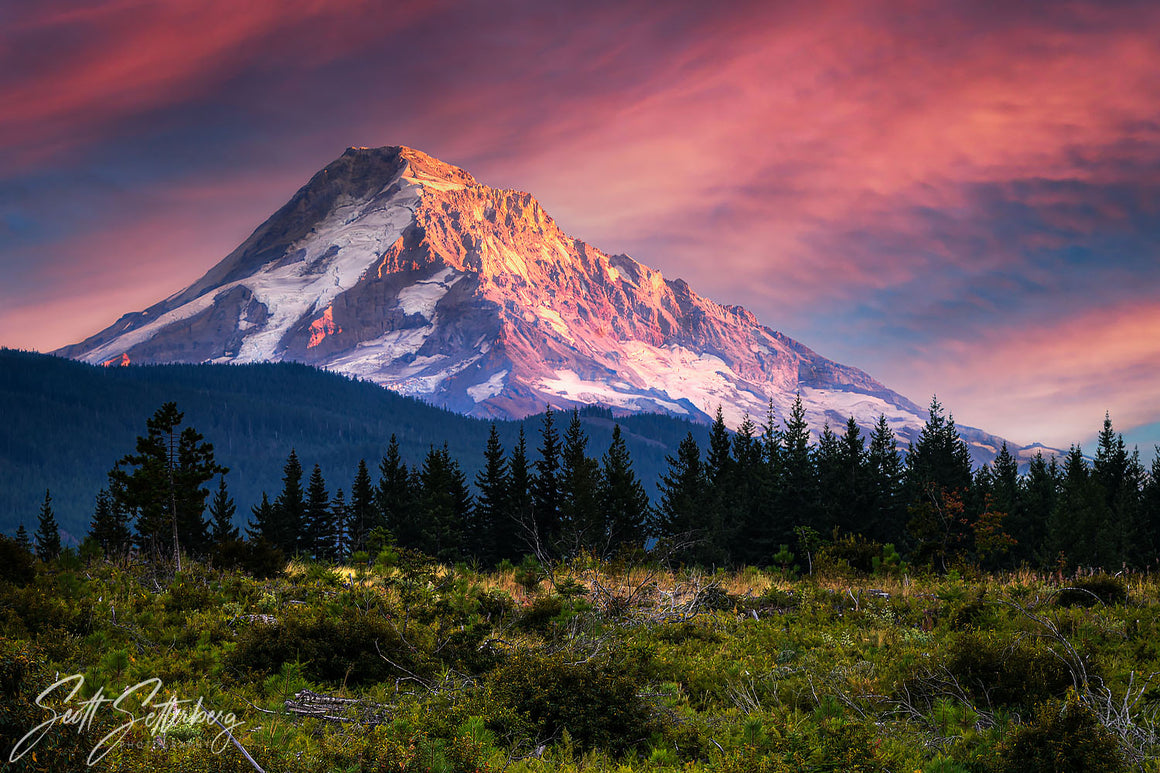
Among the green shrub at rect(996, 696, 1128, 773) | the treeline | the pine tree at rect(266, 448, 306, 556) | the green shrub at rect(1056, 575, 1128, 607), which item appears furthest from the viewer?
the pine tree at rect(266, 448, 306, 556)

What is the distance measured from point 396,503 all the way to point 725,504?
41102 millimetres

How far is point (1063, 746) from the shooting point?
21.6 ft

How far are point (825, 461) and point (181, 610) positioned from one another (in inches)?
2363

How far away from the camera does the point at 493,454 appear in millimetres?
76688

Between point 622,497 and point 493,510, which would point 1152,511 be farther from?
point 493,510

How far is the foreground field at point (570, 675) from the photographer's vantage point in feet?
20.7

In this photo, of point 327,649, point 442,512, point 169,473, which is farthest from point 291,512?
point 327,649

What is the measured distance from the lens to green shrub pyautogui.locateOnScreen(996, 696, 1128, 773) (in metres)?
6.53

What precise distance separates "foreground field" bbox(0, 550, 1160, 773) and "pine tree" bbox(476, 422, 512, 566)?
57.3m

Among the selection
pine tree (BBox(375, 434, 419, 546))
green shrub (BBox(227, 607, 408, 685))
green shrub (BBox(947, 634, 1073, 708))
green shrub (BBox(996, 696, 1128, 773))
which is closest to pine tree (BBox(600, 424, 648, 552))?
pine tree (BBox(375, 434, 419, 546))

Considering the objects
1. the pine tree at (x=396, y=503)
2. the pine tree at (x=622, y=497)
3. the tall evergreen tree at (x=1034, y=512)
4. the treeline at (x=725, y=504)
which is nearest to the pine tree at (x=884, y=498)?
the treeline at (x=725, y=504)

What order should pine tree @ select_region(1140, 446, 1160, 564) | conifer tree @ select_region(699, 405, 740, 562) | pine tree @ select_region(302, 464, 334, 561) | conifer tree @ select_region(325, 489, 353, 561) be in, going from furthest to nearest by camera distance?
1. conifer tree @ select_region(325, 489, 353, 561)
2. pine tree @ select_region(302, 464, 334, 561)
3. pine tree @ select_region(1140, 446, 1160, 564)
4. conifer tree @ select_region(699, 405, 740, 562)

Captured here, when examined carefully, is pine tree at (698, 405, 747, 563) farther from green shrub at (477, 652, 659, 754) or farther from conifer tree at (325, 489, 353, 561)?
conifer tree at (325, 489, 353, 561)

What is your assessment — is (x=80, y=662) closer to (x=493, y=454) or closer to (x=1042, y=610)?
(x=1042, y=610)
